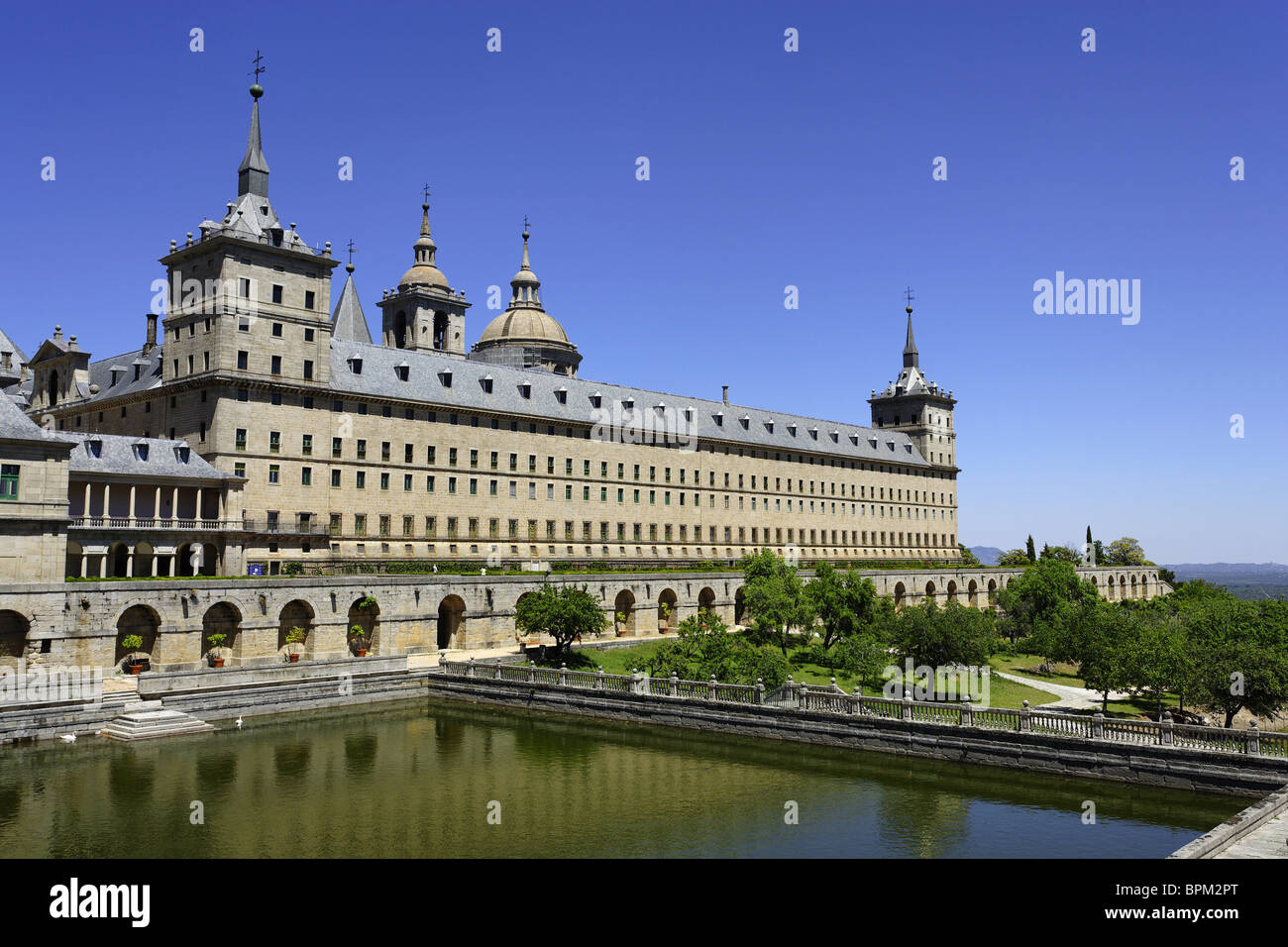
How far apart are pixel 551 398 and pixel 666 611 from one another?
79.6 feet

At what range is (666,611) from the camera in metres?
77.1

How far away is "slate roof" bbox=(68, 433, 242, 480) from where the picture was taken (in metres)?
58.1

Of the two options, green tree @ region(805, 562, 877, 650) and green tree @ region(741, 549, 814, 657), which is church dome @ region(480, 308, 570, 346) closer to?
green tree @ region(741, 549, 814, 657)

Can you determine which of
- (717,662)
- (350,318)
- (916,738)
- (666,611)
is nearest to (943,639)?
(717,662)

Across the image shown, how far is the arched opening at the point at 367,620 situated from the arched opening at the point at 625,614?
1882 cm

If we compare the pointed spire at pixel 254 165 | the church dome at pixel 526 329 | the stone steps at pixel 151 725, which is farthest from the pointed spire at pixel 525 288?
the stone steps at pixel 151 725

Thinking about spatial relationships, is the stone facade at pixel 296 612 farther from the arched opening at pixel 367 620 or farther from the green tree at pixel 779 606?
the green tree at pixel 779 606

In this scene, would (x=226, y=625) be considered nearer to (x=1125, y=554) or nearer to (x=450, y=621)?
(x=450, y=621)

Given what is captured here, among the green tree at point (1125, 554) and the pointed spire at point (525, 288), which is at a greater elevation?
the pointed spire at point (525, 288)

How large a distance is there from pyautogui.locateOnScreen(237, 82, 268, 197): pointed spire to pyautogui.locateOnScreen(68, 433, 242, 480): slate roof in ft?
63.5

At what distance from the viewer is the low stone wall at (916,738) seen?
34.3 m
